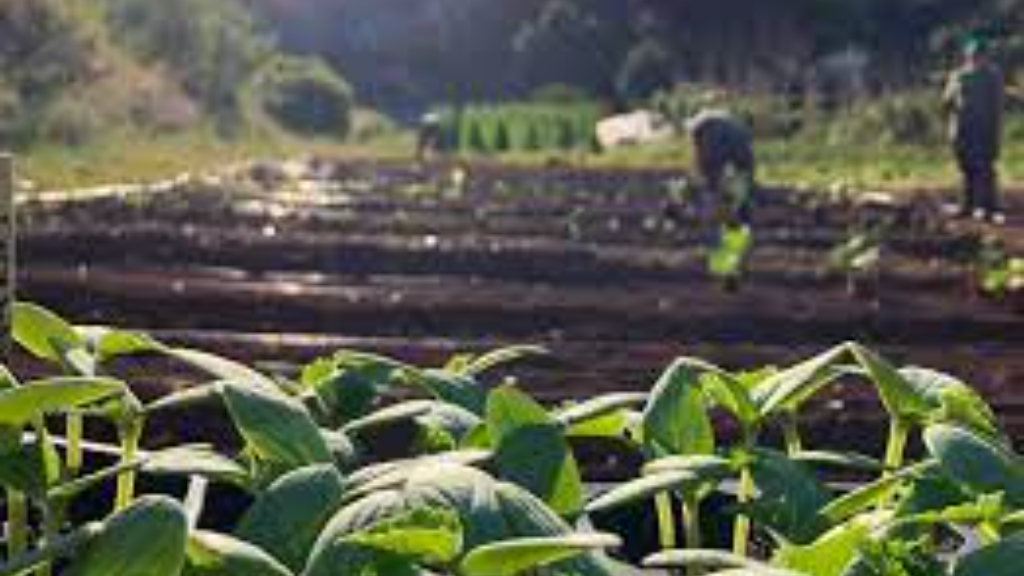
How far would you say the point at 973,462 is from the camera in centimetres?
201

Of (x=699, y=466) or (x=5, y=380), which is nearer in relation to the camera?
(x=699, y=466)

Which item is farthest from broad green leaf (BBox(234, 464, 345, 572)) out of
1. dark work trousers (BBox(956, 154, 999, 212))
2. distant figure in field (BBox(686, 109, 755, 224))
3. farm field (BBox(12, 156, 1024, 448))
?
dark work trousers (BBox(956, 154, 999, 212))

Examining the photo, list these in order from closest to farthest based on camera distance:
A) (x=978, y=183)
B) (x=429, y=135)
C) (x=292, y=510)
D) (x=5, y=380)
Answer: (x=292, y=510), (x=5, y=380), (x=978, y=183), (x=429, y=135)

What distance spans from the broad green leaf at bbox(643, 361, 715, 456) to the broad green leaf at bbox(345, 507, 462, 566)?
1.90ft

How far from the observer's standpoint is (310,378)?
2.76 meters

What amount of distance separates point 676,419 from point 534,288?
24.7 feet

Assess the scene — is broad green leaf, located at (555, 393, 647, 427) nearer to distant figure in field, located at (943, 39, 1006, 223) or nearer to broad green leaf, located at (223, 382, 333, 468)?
broad green leaf, located at (223, 382, 333, 468)

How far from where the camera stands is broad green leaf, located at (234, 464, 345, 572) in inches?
74.0

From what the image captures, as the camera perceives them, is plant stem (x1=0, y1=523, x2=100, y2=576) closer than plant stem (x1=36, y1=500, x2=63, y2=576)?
Yes

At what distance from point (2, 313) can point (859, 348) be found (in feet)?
3.89

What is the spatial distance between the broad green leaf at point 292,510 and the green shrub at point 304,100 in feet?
147

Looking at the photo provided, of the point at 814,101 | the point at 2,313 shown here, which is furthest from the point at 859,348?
the point at 814,101

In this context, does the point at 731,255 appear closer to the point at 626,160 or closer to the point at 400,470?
the point at 400,470

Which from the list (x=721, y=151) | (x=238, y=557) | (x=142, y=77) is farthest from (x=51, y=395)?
(x=142, y=77)
